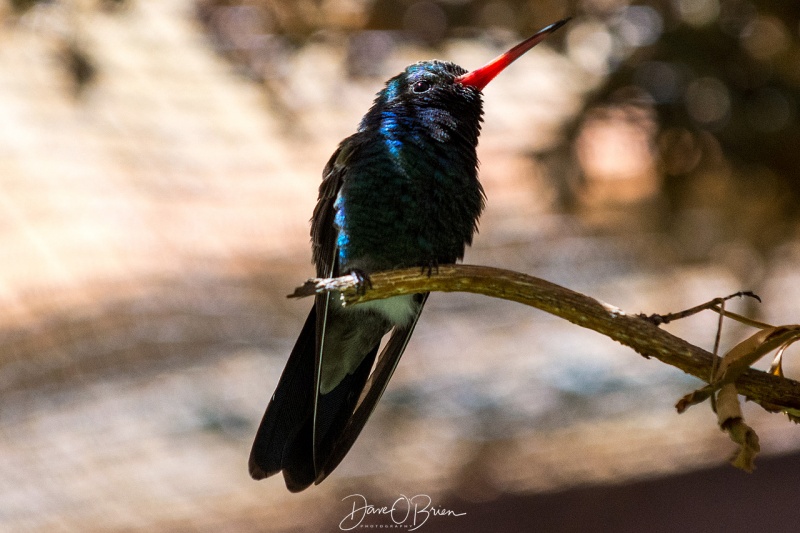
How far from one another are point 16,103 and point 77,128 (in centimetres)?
37

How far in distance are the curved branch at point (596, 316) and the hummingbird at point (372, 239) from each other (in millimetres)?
611

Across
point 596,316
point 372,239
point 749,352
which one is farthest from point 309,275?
point 749,352

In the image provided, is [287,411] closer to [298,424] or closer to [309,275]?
[298,424]

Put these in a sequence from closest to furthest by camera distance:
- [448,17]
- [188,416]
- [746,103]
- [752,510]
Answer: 1. [746,103]
2. [448,17]
3. [752,510]
4. [188,416]

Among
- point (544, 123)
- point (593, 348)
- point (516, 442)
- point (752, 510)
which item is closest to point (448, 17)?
point (544, 123)

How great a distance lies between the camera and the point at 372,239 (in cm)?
254

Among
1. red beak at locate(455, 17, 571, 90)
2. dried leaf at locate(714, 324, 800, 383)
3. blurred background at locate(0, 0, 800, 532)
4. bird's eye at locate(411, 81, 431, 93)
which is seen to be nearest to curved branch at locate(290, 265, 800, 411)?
dried leaf at locate(714, 324, 800, 383)

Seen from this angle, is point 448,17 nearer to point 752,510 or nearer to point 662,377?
point 662,377

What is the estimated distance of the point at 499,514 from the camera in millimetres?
4801

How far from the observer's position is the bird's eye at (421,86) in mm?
2744

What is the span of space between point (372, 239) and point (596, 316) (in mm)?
1041

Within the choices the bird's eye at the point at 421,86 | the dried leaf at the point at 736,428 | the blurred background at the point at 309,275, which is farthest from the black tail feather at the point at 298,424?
the blurred background at the point at 309,275

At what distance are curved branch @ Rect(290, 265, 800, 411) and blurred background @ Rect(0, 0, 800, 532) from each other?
2481mm

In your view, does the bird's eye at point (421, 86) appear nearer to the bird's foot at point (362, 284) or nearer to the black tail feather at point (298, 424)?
the black tail feather at point (298, 424)
